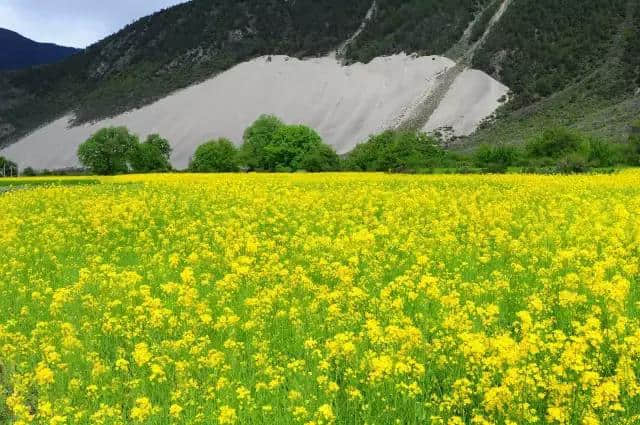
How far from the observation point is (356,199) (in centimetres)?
2122

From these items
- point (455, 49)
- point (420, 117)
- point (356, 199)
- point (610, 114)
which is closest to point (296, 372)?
point (356, 199)

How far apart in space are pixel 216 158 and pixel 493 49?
78.7 metres

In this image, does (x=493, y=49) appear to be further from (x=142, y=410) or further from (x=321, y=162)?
(x=142, y=410)

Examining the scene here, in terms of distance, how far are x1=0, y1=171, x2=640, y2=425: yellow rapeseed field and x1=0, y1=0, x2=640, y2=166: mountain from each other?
82.1 meters

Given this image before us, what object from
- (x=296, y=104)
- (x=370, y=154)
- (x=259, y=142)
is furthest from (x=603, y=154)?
(x=296, y=104)

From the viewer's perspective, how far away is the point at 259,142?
346 feet

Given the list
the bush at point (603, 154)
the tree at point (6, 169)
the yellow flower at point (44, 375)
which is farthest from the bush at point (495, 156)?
the tree at point (6, 169)

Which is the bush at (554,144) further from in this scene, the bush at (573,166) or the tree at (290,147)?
the tree at (290,147)

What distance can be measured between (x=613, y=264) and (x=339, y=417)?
5.83m

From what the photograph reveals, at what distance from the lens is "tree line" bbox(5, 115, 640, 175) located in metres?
50.9

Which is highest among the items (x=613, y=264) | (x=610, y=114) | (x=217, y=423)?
(x=610, y=114)

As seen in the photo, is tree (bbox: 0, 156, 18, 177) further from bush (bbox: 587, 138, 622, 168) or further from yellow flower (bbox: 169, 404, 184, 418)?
yellow flower (bbox: 169, 404, 184, 418)

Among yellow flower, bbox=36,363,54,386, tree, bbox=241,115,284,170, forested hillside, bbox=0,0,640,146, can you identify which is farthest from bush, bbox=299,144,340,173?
yellow flower, bbox=36,363,54,386

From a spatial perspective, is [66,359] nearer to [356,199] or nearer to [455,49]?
[356,199]
